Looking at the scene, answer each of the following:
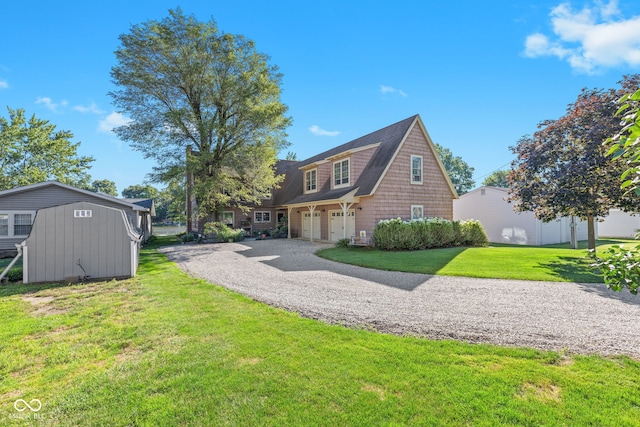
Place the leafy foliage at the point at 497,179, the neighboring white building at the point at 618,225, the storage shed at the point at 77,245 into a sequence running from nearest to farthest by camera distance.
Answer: the storage shed at the point at 77,245
the neighboring white building at the point at 618,225
the leafy foliage at the point at 497,179

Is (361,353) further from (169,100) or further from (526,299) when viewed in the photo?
(169,100)

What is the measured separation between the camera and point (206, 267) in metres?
10.2

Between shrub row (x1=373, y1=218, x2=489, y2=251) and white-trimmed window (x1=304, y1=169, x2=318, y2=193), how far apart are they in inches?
293

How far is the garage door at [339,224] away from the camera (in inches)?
669

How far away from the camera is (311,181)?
21.5m

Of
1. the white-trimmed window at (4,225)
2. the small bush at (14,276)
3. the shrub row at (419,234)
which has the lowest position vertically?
the small bush at (14,276)

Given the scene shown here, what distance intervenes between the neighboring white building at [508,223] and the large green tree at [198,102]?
16893mm

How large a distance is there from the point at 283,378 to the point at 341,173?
16.1m

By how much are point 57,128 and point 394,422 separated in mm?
41052

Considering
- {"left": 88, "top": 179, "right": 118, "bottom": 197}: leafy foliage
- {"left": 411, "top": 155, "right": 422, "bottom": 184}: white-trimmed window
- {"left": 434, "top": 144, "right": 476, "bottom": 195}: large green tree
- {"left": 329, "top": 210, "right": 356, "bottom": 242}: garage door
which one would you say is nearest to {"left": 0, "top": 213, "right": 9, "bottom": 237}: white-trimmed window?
{"left": 329, "top": 210, "right": 356, "bottom": 242}: garage door

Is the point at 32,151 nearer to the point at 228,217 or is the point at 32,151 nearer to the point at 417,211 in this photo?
the point at 228,217

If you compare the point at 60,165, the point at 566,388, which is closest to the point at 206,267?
the point at 566,388

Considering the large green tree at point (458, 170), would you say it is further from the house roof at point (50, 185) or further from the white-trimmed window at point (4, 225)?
the white-trimmed window at point (4, 225)

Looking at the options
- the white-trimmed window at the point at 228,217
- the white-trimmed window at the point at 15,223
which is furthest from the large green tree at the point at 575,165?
the white-trimmed window at the point at 15,223
